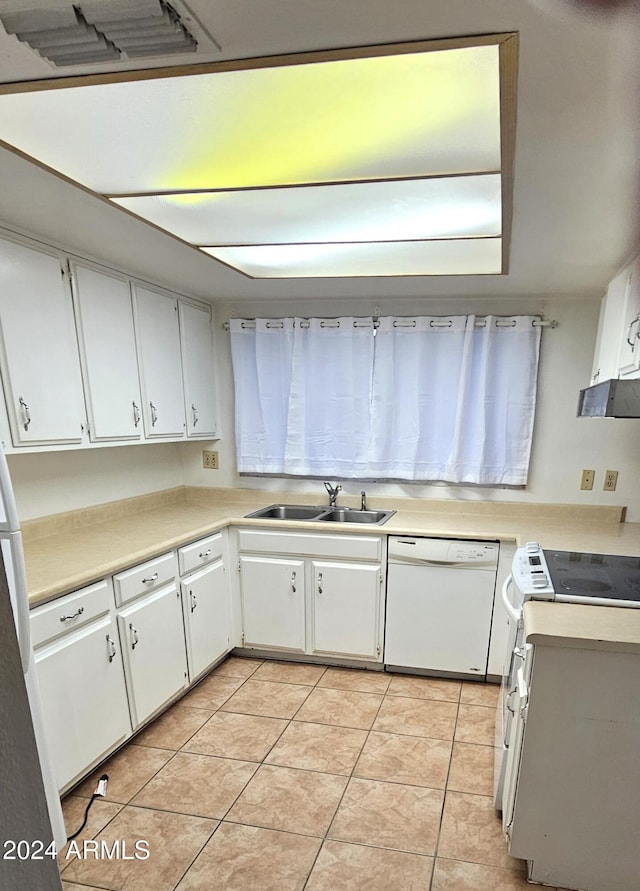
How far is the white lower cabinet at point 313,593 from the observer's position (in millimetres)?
2566

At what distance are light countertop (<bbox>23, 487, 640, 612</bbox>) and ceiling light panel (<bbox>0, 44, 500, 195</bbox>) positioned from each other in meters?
1.36

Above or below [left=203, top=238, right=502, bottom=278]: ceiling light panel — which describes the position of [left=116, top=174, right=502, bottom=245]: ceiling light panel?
above

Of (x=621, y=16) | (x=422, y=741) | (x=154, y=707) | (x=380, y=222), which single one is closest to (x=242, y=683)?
(x=154, y=707)

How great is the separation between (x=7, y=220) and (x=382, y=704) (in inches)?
105

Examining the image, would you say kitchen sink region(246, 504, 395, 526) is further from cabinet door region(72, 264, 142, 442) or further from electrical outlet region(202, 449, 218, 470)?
cabinet door region(72, 264, 142, 442)

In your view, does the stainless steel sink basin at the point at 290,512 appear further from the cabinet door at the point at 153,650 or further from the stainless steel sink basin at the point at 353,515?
the cabinet door at the point at 153,650

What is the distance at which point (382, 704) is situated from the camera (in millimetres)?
2359

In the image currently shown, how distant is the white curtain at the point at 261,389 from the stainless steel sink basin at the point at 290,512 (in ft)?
0.78

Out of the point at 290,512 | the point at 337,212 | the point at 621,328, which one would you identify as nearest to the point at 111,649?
the point at 290,512

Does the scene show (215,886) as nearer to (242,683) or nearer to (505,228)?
(242,683)

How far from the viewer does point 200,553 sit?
2.44 m

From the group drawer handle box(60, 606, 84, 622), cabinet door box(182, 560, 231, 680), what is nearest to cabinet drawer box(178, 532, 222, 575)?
cabinet door box(182, 560, 231, 680)

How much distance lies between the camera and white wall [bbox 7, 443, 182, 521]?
2.14 m

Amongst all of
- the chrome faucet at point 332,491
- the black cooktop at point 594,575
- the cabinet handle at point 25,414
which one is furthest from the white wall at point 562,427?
the cabinet handle at point 25,414
